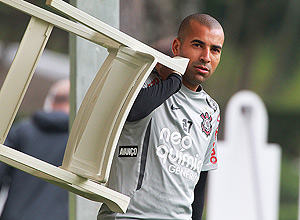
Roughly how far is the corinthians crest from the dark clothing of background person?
1917 mm

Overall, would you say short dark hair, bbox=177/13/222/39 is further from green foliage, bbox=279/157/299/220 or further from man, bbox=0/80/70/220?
green foliage, bbox=279/157/299/220

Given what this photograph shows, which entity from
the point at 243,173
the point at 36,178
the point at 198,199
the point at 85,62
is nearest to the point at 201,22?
the point at 198,199

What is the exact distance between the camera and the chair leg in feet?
8.61

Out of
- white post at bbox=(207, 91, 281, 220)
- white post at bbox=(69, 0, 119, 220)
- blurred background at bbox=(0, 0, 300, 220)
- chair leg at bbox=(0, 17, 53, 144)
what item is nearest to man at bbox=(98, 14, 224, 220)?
chair leg at bbox=(0, 17, 53, 144)

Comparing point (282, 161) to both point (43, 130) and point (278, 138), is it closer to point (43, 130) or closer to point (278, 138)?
point (278, 138)

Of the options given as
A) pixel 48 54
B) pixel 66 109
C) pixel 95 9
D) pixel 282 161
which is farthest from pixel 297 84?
pixel 95 9

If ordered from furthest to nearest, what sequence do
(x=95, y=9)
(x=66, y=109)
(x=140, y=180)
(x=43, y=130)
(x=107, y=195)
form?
(x=66, y=109), (x=43, y=130), (x=95, y=9), (x=140, y=180), (x=107, y=195)

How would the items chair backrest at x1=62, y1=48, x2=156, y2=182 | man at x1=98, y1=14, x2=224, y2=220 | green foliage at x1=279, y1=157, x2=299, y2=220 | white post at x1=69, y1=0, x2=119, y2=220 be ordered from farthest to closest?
green foliage at x1=279, y1=157, x2=299, y2=220 < white post at x1=69, y1=0, x2=119, y2=220 < man at x1=98, y1=14, x2=224, y2=220 < chair backrest at x1=62, y1=48, x2=156, y2=182

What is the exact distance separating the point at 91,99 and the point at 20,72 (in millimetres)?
299

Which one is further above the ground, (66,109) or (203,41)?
(66,109)

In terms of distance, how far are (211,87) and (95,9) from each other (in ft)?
47.5

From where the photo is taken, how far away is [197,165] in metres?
3.10

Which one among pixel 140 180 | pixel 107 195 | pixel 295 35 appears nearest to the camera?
pixel 107 195

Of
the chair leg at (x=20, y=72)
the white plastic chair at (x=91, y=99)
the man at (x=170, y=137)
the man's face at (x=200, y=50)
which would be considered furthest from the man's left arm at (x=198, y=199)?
the chair leg at (x=20, y=72)
